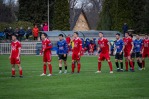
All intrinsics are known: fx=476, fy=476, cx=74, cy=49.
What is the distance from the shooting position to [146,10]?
251 ft

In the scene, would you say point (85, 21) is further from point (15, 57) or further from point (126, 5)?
point (15, 57)

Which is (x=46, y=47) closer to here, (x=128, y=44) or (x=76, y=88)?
(x=128, y=44)

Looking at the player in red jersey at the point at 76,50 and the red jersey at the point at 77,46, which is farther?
the red jersey at the point at 77,46

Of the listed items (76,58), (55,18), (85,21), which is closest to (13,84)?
(76,58)

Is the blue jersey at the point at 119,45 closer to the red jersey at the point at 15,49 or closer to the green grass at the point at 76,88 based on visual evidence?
the green grass at the point at 76,88

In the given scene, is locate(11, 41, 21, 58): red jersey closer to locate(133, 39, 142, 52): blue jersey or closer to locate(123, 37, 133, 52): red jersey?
locate(123, 37, 133, 52): red jersey

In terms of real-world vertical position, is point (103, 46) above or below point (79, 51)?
above

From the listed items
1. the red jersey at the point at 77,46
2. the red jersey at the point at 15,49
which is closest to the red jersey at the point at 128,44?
the red jersey at the point at 77,46

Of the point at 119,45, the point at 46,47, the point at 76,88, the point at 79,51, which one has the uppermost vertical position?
the point at 119,45

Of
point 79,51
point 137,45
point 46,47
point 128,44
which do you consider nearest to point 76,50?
point 79,51

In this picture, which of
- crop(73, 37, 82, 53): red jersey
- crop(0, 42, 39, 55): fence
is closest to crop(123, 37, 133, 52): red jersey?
crop(73, 37, 82, 53): red jersey

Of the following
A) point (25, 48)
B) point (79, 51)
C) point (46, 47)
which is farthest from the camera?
point (25, 48)

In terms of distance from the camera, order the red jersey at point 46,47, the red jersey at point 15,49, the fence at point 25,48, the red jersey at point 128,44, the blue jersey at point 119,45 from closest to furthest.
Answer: the red jersey at point 15,49 < the red jersey at point 46,47 < the blue jersey at point 119,45 < the red jersey at point 128,44 < the fence at point 25,48

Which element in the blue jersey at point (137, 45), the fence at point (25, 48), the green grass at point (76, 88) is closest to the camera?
the green grass at point (76, 88)
